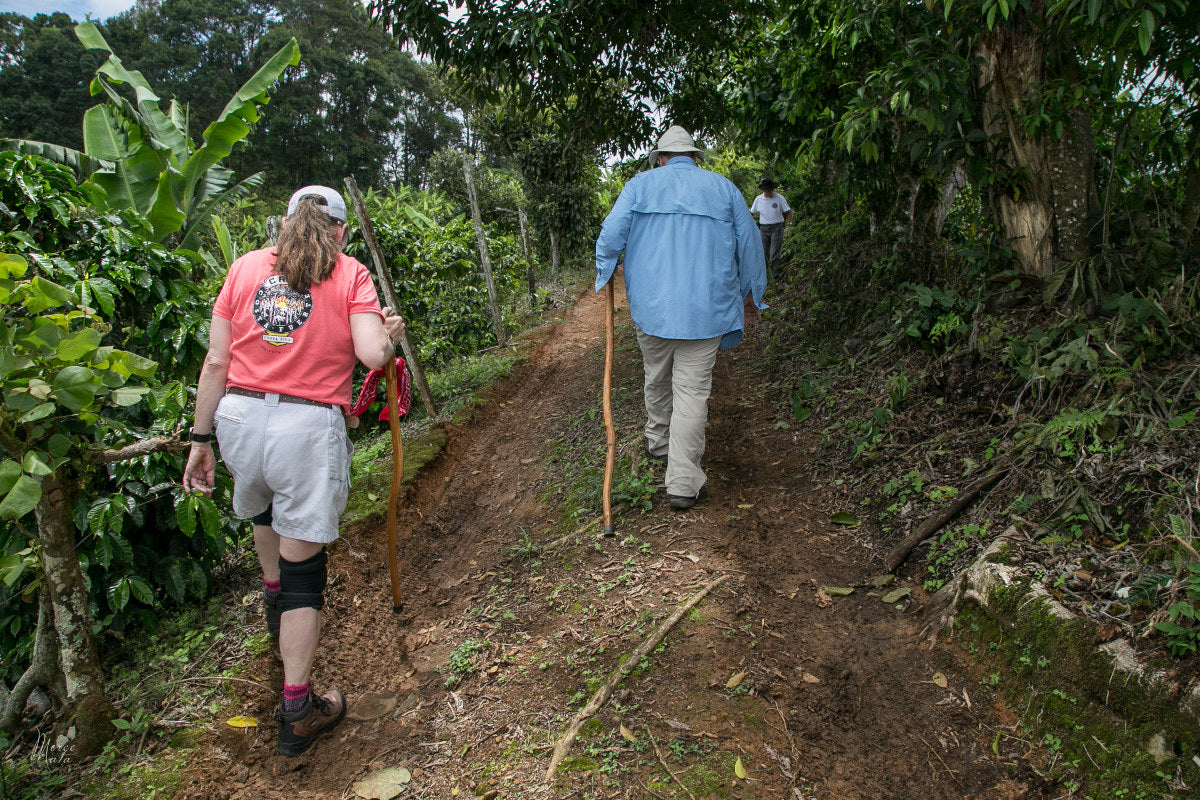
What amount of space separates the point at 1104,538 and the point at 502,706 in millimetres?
2643

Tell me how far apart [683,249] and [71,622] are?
3388mm

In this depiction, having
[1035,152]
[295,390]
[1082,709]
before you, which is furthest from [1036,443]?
[295,390]

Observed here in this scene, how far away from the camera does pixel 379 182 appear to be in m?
48.7

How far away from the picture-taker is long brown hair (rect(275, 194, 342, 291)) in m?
2.74

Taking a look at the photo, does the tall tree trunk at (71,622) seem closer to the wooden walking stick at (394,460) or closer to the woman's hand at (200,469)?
the woman's hand at (200,469)

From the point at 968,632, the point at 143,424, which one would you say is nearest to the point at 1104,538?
the point at 968,632

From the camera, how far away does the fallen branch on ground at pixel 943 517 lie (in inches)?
147

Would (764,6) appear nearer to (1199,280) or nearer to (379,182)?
(1199,280)

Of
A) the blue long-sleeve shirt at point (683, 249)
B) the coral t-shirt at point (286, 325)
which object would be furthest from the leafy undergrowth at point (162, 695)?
the blue long-sleeve shirt at point (683, 249)

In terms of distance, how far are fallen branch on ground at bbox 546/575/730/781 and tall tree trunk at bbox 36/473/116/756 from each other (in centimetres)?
176

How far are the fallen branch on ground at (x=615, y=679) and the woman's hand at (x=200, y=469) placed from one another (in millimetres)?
1771

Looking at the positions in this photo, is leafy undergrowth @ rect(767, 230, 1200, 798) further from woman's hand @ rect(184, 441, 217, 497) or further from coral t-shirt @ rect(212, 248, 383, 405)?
woman's hand @ rect(184, 441, 217, 497)

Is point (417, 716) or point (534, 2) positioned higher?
point (534, 2)

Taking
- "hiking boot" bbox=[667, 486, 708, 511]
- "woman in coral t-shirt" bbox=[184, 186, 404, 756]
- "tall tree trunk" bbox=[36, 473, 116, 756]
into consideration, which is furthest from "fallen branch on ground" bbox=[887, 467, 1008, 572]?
"tall tree trunk" bbox=[36, 473, 116, 756]
